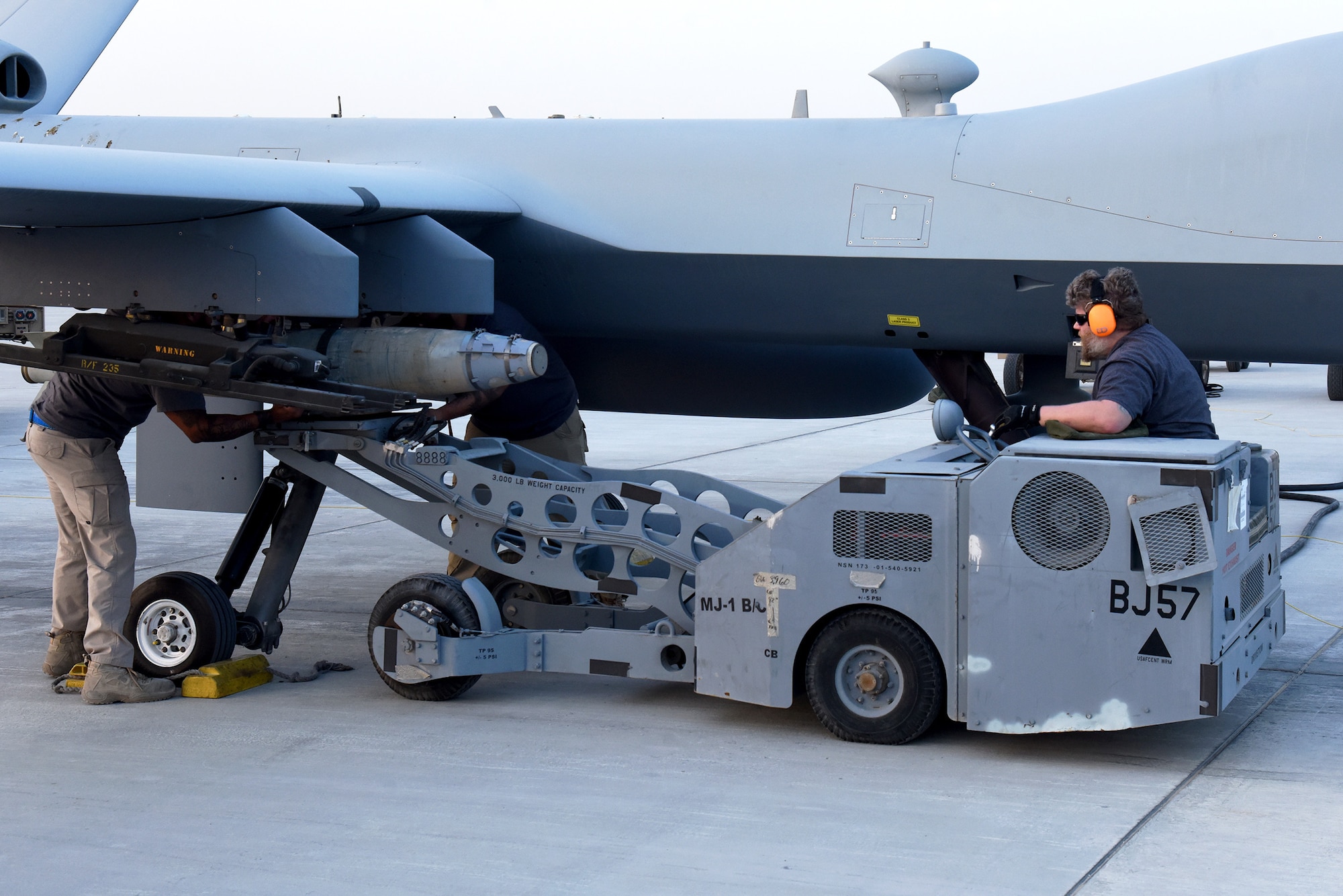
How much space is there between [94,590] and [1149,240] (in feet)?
16.6

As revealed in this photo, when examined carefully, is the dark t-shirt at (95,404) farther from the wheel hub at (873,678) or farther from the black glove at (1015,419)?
the black glove at (1015,419)

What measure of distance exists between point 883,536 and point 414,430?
93.9 inches

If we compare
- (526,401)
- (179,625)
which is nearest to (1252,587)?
(526,401)

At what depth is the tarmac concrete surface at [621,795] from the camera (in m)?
4.07

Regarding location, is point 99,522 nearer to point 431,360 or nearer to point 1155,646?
point 431,360

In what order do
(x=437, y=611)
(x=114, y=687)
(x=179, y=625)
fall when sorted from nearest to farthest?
(x=437, y=611), (x=114, y=687), (x=179, y=625)

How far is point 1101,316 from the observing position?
530 centimetres

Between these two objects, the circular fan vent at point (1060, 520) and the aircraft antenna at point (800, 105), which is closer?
the circular fan vent at point (1060, 520)

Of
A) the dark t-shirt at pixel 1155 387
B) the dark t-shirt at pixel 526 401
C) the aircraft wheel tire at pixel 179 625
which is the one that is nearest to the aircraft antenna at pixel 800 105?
the dark t-shirt at pixel 526 401

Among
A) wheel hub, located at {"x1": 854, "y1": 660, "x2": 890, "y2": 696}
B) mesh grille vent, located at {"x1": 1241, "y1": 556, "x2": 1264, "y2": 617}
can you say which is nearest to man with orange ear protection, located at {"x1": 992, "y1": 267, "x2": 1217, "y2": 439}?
mesh grille vent, located at {"x1": 1241, "y1": 556, "x2": 1264, "y2": 617}

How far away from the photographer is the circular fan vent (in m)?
4.85

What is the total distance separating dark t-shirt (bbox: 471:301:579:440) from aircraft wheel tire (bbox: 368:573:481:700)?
61.1 inches

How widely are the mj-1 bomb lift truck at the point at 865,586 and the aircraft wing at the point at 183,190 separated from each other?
3.45ft

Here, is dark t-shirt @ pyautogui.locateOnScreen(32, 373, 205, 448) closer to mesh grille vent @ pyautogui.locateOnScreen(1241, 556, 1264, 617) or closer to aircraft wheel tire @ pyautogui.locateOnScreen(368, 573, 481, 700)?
aircraft wheel tire @ pyautogui.locateOnScreen(368, 573, 481, 700)
